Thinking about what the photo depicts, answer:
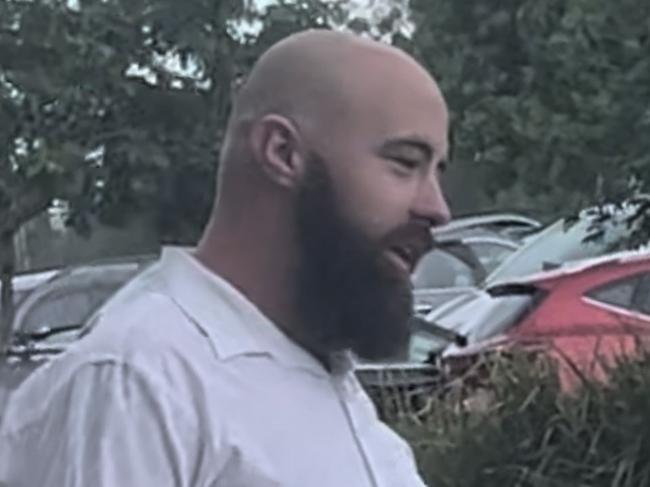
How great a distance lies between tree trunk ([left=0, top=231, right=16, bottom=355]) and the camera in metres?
10.5

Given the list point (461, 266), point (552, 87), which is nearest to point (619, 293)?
point (552, 87)

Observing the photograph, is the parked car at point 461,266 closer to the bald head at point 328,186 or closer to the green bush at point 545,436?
the green bush at point 545,436

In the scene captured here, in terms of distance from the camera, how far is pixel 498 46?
7258mm

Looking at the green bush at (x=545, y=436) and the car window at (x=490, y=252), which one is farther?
the car window at (x=490, y=252)

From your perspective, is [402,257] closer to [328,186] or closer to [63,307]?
[328,186]

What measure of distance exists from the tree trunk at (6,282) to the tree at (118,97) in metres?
0.73

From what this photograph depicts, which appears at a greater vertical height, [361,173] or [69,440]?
[361,173]

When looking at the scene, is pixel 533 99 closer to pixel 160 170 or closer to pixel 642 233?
pixel 642 233

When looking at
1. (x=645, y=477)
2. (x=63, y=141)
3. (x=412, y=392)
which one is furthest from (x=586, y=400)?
(x=63, y=141)

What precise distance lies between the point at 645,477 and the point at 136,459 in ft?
14.4

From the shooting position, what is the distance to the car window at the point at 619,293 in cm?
1047

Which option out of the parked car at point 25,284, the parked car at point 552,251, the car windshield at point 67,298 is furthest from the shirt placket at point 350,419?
the parked car at point 25,284

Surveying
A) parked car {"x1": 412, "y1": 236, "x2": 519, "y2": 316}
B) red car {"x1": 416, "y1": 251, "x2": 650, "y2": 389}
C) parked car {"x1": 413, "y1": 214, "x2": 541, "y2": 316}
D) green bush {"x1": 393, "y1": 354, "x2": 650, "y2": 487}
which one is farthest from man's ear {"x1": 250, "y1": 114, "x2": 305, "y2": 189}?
parked car {"x1": 412, "y1": 236, "x2": 519, "y2": 316}

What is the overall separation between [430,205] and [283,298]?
211 millimetres
